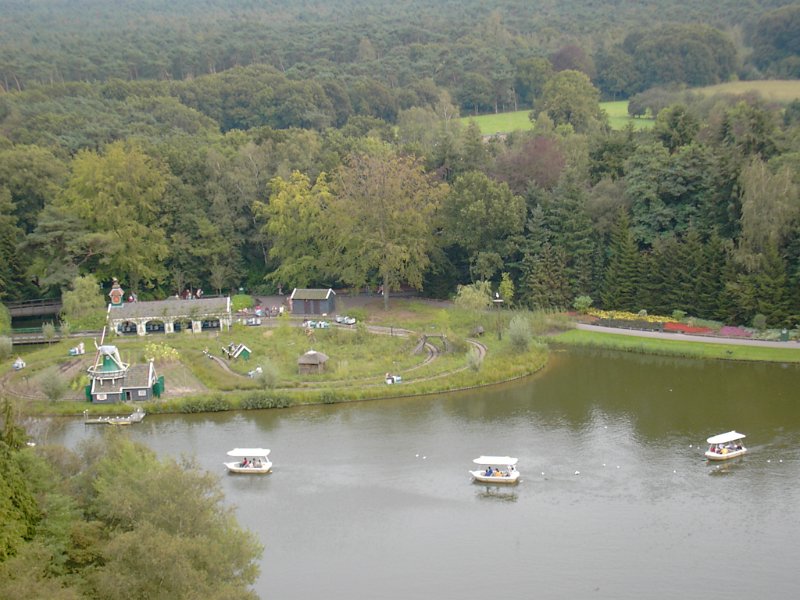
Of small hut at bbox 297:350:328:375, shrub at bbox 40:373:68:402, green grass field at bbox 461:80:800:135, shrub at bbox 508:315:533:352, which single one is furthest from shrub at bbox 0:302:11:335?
green grass field at bbox 461:80:800:135

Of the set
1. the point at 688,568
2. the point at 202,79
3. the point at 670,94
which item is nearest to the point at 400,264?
the point at 688,568

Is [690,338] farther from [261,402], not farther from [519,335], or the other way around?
[261,402]

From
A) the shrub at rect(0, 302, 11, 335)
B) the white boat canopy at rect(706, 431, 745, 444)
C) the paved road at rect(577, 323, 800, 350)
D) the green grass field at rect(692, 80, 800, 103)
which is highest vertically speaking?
the green grass field at rect(692, 80, 800, 103)

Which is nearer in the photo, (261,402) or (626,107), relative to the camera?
(261,402)

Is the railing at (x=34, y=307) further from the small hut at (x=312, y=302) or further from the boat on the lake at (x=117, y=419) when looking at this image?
the boat on the lake at (x=117, y=419)

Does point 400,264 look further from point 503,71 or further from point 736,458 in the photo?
point 503,71

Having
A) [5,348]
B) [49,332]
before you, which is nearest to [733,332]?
[49,332]

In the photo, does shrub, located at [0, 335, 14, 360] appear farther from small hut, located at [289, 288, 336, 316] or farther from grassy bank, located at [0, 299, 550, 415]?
small hut, located at [289, 288, 336, 316]
